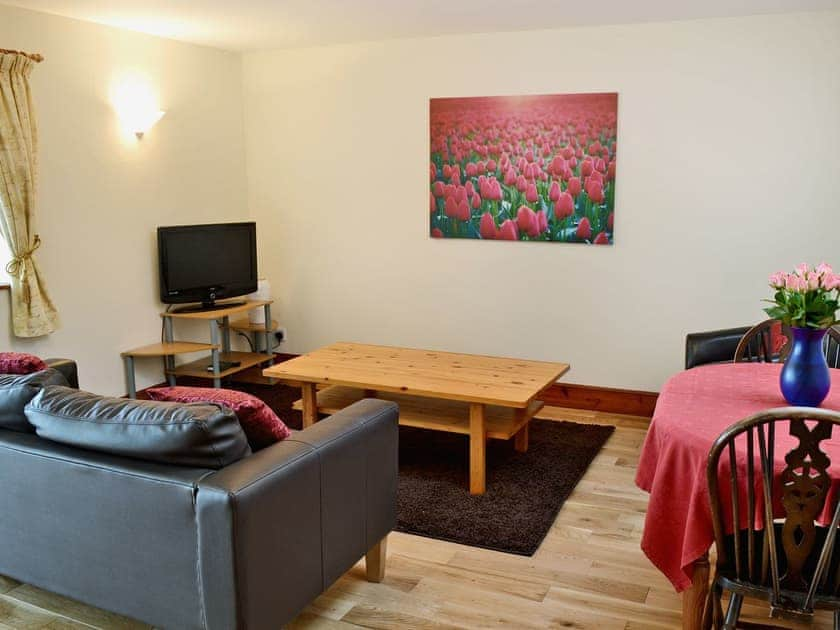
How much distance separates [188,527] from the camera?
2211mm

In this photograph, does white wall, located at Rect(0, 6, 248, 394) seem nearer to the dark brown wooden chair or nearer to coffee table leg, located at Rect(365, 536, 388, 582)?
coffee table leg, located at Rect(365, 536, 388, 582)

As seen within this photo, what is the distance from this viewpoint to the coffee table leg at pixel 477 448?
3.76m

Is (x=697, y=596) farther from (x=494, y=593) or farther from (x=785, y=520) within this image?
(x=494, y=593)

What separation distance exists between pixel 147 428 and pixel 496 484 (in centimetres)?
203

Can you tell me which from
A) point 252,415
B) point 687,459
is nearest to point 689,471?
point 687,459

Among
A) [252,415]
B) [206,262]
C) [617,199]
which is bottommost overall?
[252,415]

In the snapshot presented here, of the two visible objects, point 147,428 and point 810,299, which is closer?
point 147,428

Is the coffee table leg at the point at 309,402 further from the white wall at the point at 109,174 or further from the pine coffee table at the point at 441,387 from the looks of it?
the white wall at the point at 109,174

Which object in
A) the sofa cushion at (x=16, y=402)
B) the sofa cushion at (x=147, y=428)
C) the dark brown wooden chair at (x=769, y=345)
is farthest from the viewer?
the dark brown wooden chair at (x=769, y=345)

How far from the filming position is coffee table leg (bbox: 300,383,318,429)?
4230 mm

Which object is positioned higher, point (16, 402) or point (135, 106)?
point (135, 106)

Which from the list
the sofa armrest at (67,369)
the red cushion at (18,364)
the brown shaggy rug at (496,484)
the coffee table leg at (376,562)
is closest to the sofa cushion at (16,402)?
the red cushion at (18,364)

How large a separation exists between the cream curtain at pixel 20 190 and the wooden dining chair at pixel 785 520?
3.69 m

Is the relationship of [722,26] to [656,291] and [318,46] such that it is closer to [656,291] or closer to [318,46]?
[656,291]
